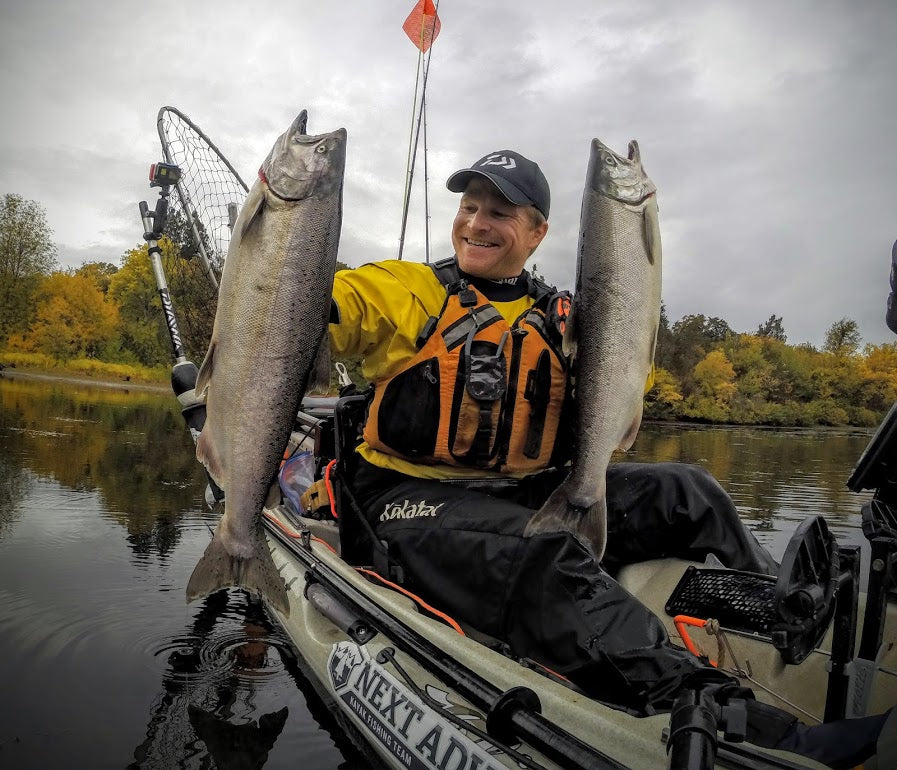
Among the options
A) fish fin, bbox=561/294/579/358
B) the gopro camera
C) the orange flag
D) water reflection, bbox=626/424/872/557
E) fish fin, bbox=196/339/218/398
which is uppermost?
the orange flag

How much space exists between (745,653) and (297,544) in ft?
7.86

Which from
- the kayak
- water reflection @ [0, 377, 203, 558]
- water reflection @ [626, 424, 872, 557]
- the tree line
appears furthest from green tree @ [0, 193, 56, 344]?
the kayak

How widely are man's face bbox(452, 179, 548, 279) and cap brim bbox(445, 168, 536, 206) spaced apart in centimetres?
5

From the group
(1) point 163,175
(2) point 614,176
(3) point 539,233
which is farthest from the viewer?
(1) point 163,175

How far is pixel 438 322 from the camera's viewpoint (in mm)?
3264

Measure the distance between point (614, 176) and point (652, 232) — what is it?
0.87 feet

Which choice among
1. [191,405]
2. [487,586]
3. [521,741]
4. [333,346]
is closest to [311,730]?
[487,586]

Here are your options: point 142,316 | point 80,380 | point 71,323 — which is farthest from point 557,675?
point 71,323

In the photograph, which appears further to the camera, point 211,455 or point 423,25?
point 423,25

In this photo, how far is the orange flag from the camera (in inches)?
207

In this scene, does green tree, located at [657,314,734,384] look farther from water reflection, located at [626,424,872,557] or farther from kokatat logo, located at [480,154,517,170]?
kokatat logo, located at [480,154,517,170]

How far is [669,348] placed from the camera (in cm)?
5272

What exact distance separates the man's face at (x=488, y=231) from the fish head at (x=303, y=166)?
137 cm

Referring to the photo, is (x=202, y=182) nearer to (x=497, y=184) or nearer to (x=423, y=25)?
(x=423, y=25)
